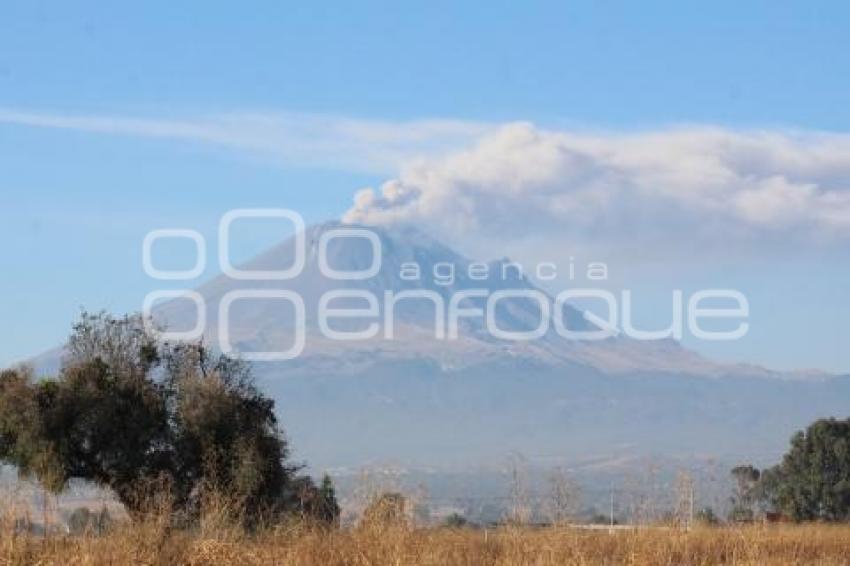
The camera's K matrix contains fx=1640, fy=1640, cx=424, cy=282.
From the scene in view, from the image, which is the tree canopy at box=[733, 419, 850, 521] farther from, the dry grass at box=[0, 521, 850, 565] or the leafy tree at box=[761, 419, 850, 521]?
the dry grass at box=[0, 521, 850, 565]

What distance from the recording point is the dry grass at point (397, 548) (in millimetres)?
19438

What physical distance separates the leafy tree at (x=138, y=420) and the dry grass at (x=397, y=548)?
71.4ft

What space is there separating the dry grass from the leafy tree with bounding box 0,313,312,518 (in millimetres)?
21754

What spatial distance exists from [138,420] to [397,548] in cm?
2835

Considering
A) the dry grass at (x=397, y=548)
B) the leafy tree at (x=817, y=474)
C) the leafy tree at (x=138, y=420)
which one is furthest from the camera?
the leafy tree at (x=817, y=474)

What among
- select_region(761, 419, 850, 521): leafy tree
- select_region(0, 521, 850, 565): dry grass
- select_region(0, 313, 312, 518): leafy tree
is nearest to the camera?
select_region(0, 521, 850, 565): dry grass

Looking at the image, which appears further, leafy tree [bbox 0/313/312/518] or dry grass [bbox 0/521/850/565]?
leafy tree [bbox 0/313/312/518]

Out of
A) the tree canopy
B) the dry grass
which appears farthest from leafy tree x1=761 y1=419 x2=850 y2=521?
the dry grass

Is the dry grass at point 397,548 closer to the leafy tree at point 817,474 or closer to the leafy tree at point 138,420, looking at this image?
the leafy tree at point 138,420

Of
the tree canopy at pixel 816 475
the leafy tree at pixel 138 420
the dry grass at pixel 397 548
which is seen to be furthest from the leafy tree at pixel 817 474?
the dry grass at pixel 397 548

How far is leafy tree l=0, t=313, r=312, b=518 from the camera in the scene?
4538 cm

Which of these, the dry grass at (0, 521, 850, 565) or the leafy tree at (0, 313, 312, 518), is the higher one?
the leafy tree at (0, 313, 312, 518)

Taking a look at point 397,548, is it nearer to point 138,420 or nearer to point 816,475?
point 138,420

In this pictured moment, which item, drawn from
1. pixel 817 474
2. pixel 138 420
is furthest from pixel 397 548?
pixel 817 474
